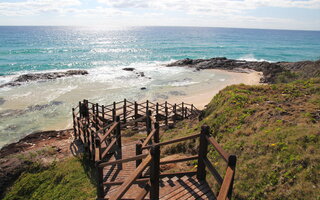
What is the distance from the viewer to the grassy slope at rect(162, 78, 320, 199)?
5.39m

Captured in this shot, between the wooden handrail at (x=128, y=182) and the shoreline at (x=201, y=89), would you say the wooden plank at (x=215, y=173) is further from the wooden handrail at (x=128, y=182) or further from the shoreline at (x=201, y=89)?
the shoreline at (x=201, y=89)

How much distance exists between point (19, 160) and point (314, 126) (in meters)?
12.8

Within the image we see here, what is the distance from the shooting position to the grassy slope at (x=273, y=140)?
5.39 metres

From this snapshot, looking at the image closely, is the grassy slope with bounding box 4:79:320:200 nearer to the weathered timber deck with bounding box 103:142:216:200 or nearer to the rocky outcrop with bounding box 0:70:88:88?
the weathered timber deck with bounding box 103:142:216:200

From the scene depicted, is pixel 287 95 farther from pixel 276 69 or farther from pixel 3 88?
pixel 3 88

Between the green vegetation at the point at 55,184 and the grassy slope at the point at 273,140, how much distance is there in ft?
12.5

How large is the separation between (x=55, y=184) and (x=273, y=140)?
876 cm

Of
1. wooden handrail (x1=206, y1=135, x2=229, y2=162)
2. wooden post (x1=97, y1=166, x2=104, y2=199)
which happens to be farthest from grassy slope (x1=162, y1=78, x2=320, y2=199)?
wooden post (x1=97, y1=166, x2=104, y2=199)

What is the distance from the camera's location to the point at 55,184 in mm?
9031

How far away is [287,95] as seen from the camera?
38.5ft

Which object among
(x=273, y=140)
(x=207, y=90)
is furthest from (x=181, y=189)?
(x=207, y=90)

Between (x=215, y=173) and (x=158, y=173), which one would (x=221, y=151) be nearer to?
(x=215, y=173)

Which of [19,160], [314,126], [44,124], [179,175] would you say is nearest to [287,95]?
[314,126]

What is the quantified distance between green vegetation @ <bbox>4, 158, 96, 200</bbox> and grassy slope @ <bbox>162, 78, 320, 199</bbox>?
3.82 metres
